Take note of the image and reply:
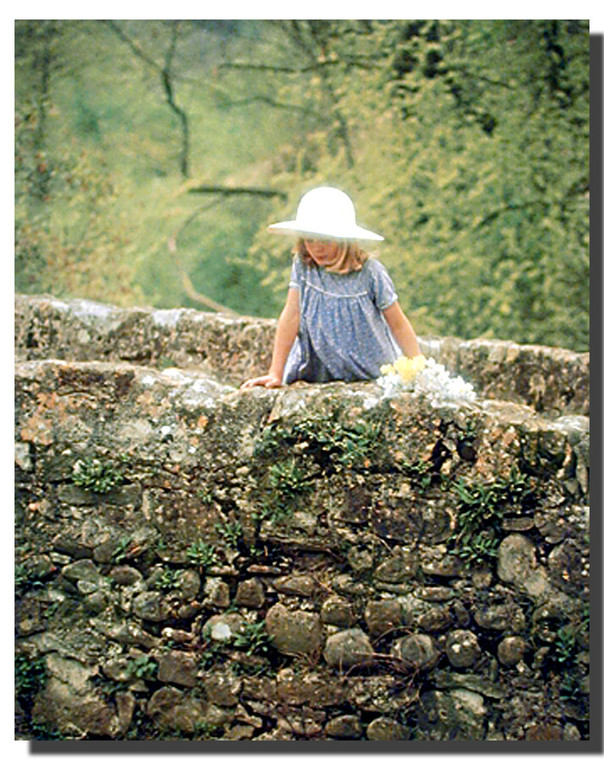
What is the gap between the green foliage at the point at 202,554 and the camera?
337 cm

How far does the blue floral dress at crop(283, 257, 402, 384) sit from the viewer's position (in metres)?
3.79

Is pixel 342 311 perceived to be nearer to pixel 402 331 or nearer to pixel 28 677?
pixel 402 331

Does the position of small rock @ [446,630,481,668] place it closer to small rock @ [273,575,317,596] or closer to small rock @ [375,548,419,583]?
small rock @ [375,548,419,583]

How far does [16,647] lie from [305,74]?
27.4 ft

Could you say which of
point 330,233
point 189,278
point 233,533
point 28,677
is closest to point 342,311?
point 330,233

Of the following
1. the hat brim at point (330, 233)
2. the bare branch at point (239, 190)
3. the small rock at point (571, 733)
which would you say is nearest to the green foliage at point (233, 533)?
the hat brim at point (330, 233)

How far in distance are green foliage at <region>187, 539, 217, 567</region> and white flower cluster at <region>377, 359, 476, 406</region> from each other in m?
0.80

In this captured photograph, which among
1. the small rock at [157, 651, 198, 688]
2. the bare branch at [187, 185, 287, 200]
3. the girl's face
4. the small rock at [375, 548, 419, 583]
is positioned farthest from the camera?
the bare branch at [187, 185, 287, 200]

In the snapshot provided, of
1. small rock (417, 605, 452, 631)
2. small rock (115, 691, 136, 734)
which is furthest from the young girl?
small rock (115, 691, 136, 734)

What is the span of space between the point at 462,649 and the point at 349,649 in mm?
364

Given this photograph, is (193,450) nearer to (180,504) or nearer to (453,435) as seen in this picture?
(180,504)

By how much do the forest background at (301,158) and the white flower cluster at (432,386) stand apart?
5.22m

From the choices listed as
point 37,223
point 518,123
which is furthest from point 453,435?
point 37,223

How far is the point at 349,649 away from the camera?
3.24 metres
